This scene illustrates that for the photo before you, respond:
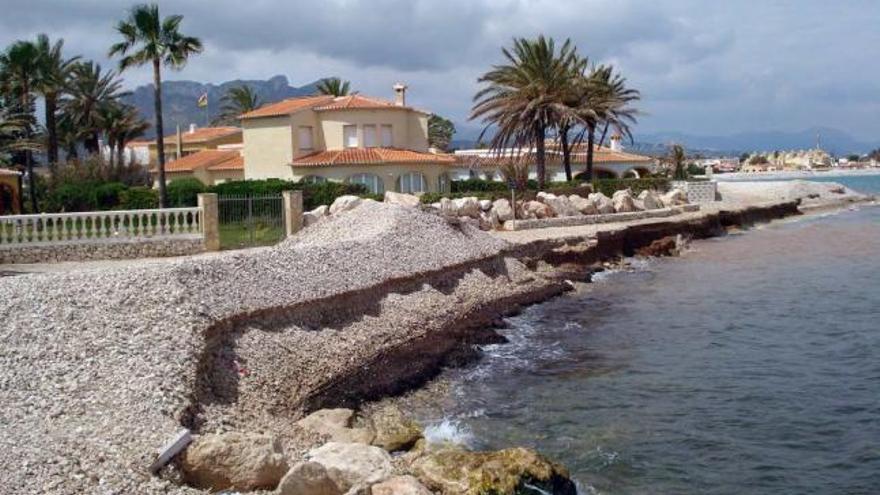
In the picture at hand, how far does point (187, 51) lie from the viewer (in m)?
40.9

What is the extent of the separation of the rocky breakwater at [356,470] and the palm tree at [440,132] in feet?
211

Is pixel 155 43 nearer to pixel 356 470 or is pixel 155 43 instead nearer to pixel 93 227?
pixel 93 227

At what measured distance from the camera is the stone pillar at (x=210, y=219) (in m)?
28.2

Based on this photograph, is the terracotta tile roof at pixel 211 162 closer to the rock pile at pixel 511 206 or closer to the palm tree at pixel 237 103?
the rock pile at pixel 511 206

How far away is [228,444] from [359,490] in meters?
1.66

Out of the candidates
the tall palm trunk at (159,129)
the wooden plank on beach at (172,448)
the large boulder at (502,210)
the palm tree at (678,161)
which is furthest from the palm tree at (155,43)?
the palm tree at (678,161)

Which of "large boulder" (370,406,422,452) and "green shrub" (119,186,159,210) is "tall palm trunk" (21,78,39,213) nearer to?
"green shrub" (119,186,159,210)

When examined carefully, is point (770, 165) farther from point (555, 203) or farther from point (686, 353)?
point (686, 353)

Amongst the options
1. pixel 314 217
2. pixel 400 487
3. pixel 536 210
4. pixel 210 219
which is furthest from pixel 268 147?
pixel 400 487

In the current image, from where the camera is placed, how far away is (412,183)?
5019 centimetres

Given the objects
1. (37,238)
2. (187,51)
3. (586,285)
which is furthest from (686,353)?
(187,51)

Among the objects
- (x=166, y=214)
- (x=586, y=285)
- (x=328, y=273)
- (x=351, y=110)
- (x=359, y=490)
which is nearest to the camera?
(x=359, y=490)

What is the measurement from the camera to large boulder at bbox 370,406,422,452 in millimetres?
13375

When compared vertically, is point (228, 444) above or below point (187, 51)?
below
